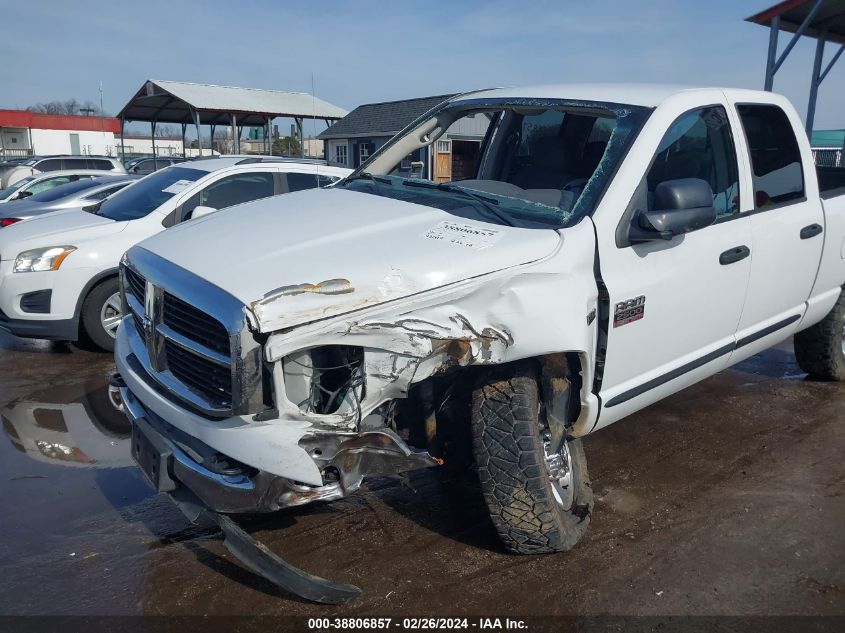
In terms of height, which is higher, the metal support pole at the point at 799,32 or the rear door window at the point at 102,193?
the metal support pole at the point at 799,32

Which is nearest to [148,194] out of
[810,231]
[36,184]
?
[810,231]

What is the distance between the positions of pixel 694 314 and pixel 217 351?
2.33m

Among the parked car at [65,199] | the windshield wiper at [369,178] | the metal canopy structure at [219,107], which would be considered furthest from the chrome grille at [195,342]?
the metal canopy structure at [219,107]

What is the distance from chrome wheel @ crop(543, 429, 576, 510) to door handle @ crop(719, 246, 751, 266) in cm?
128

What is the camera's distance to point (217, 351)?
2521 millimetres

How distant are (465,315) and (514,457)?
0.66 meters

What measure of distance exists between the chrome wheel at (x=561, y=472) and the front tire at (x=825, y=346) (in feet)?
9.62

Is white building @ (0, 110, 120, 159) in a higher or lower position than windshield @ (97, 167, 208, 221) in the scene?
higher

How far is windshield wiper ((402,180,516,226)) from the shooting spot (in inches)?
124

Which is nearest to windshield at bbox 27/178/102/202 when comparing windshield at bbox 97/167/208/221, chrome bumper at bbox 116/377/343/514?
windshield at bbox 97/167/208/221

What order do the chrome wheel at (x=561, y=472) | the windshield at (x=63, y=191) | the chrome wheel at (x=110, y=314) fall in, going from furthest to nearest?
the windshield at (x=63, y=191) → the chrome wheel at (x=110, y=314) → the chrome wheel at (x=561, y=472)

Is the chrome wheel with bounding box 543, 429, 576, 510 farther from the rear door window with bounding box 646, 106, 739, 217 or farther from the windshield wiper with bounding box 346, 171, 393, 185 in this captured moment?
the windshield wiper with bounding box 346, 171, 393, 185

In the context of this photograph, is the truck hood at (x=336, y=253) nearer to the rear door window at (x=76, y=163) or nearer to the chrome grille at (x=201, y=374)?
the chrome grille at (x=201, y=374)

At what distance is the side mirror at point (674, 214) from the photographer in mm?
3078
